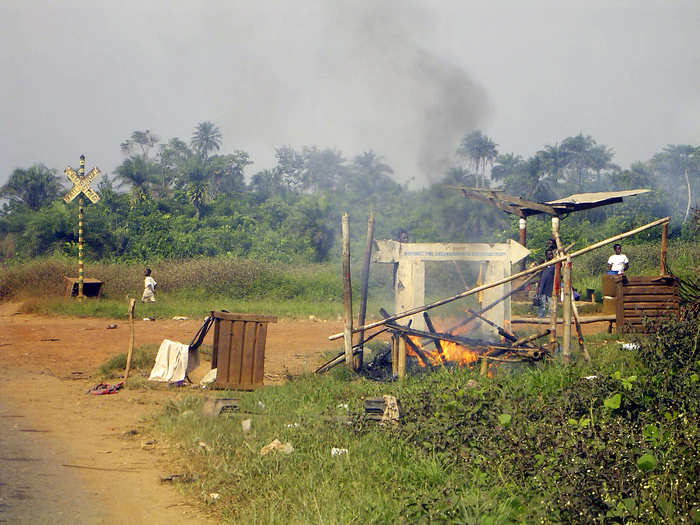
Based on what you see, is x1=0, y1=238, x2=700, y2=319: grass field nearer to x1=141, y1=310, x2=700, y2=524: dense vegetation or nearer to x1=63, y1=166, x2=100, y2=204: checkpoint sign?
x1=63, y1=166, x2=100, y2=204: checkpoint sign

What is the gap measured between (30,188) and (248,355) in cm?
3455

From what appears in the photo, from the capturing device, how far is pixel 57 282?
20.5m

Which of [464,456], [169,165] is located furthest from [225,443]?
[169,165]

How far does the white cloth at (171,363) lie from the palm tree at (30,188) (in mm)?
32896

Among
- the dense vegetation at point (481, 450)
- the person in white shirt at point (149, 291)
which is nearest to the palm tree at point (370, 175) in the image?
the person in white shirt at point (149, 291)

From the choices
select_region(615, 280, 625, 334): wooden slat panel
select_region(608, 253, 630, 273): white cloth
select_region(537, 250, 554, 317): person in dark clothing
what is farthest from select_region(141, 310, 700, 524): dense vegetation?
select_region(608, 253, 630, 273): white cloth

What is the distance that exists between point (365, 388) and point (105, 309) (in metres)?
11.2

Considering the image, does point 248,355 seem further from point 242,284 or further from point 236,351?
point 242,284

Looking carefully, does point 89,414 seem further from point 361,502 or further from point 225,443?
point 361,502

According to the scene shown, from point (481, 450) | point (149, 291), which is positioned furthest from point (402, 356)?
point (149, 291)

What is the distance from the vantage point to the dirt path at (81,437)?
5020 mm

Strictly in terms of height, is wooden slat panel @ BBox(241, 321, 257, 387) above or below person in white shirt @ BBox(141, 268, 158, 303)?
below

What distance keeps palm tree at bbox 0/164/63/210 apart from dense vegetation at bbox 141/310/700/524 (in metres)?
35.3

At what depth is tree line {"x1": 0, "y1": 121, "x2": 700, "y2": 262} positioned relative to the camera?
2802 cm
